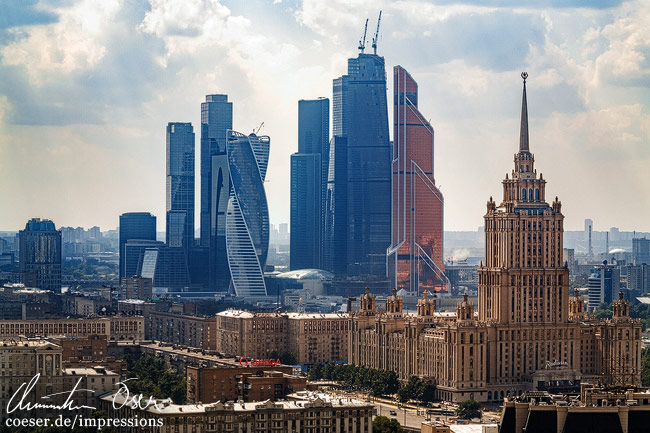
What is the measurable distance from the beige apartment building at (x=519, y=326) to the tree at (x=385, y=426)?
3489cm

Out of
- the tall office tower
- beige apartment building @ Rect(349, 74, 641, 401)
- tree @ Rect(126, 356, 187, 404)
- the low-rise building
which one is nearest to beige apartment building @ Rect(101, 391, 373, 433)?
the low-rise building

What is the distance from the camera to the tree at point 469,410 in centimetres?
15380

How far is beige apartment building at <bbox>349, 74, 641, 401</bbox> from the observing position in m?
170

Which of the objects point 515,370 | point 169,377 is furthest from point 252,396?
point 515,370

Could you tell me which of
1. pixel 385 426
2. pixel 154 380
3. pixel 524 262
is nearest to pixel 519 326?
pixel 524 262

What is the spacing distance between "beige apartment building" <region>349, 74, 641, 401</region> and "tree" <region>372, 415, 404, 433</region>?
3489cm

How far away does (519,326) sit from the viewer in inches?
6860

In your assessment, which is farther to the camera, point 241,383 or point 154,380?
point 154,380

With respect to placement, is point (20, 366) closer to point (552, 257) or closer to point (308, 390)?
point (308, 390)

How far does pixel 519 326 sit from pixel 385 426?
149 feet

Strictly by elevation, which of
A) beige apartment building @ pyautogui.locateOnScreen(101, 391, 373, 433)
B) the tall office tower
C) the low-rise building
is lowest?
beige apartment building @ pyautogui.locateOnScreen(101, 391, 373, 433)

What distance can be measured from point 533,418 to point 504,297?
258 feet

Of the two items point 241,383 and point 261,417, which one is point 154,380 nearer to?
point 241,383

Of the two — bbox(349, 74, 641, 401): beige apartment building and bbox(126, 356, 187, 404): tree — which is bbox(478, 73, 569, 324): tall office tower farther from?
bbox(126, 356, 187, 404): tree
